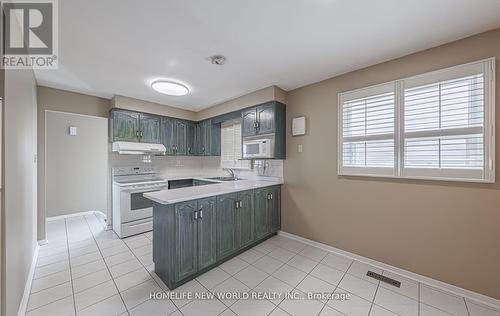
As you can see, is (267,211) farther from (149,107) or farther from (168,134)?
(149,107)

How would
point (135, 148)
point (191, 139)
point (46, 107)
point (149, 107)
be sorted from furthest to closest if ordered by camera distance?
point (191, 139)
point (149, 107)
point (135, 148)
point (46, 107)

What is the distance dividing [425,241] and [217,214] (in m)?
2.28

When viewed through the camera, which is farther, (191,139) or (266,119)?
(191,139)

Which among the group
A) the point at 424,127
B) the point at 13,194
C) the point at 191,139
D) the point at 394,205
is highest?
the point at 191,139

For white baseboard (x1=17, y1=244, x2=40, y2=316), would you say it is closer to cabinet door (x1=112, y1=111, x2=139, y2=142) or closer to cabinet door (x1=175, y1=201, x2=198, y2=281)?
cabinet door (x1=175, y1=201, x2=198, y2=281)

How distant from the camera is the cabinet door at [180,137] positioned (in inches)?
174

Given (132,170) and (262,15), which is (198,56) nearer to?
(262,15)

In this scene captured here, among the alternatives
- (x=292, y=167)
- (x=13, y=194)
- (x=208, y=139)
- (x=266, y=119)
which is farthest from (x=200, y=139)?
(x=13, y=194)

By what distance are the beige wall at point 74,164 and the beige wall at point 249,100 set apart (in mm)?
2377

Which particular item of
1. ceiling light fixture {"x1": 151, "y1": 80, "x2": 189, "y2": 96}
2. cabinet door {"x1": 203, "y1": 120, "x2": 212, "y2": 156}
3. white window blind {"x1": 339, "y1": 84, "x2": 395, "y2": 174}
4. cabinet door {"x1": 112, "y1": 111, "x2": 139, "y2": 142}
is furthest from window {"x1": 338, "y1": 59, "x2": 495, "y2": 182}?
cabinet door {"x1": 112, "y1": 111, "x2": 139, "y2": 142}

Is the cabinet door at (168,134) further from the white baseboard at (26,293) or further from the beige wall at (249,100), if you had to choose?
the white baseboard at (26,293)

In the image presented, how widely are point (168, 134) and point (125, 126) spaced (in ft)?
2.70

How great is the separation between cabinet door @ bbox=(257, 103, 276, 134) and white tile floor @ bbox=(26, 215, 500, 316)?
182cm

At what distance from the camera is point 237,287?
203cm
